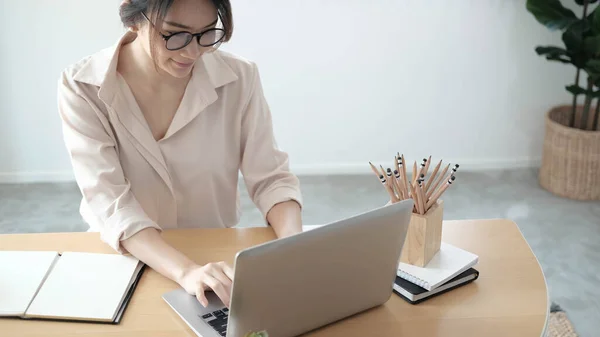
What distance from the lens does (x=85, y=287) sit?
154 cm

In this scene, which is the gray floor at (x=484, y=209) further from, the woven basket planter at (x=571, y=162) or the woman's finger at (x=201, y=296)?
the woman's finger at (x=201, y=296)

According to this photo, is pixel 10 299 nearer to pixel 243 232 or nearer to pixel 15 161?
pixel 243 232

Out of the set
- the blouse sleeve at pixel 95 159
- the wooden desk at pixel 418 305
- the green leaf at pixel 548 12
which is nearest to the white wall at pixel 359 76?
the green leaf at pixel 548 12

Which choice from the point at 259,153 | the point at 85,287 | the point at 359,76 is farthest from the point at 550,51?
the point at 85,287

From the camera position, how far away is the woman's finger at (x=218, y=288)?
1.46 metres

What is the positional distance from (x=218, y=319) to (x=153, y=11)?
2.27ft

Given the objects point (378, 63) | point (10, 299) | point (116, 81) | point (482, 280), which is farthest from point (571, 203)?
point (10, 299)

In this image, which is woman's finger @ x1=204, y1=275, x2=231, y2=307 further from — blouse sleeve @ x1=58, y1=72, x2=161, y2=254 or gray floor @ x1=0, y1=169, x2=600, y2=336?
gray floor @ x1=0, y1=169, x2=600, y2=336

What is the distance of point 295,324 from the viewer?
138 centimetres

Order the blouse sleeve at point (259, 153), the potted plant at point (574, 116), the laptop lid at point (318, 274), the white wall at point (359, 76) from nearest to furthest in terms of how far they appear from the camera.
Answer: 1. the laptop lid at point (318, 274)
2. the blouse sleeve at point (259, 153)
3. the potted plant at point (574, 116)
4. the white wall at point (359, 76)

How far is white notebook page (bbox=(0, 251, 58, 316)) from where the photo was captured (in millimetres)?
1477

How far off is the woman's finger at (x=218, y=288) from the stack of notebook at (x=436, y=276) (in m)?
0.34

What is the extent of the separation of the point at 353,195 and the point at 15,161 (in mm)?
1700

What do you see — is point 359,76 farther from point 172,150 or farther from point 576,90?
point 172,150
